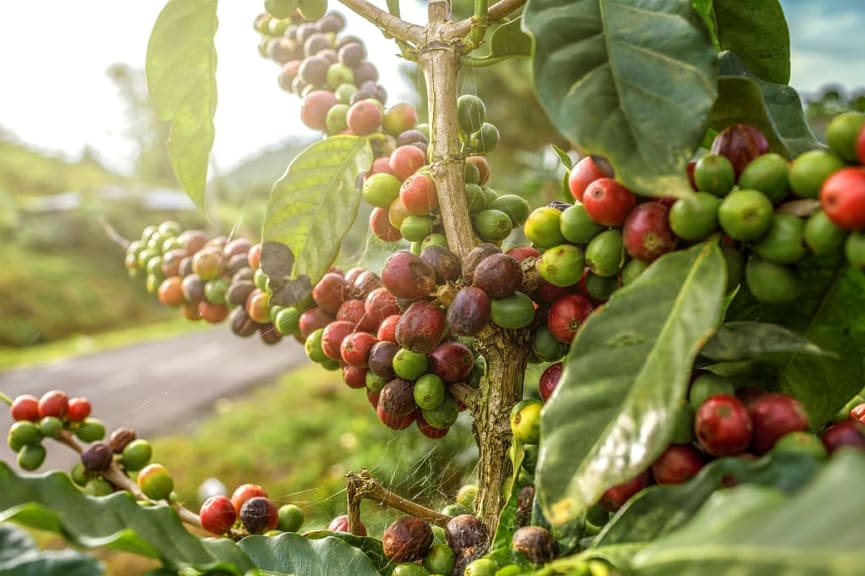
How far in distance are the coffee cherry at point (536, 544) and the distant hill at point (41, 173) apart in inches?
540

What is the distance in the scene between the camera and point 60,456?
520 cm

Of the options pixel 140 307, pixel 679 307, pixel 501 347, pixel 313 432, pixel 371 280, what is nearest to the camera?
pixel 679 307

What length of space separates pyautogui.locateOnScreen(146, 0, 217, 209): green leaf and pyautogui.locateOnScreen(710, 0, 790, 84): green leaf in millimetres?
478

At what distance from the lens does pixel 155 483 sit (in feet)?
2.31

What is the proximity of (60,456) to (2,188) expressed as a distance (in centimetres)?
871

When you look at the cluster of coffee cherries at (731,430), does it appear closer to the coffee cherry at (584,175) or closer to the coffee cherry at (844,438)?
the coffee cherry at (844,438)

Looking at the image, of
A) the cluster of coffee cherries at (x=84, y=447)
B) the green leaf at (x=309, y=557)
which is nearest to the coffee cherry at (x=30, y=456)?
the cluster of coffee cherries at (x=84, y=447)

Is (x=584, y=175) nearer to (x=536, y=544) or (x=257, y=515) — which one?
(x=536, y=544)

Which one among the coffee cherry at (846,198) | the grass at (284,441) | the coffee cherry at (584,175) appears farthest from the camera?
the grass at (284,441)

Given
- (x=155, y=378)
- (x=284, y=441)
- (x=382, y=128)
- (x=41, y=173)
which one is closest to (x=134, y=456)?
(x=382, y=128)

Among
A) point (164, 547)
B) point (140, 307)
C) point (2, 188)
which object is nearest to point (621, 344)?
point (164, 547)

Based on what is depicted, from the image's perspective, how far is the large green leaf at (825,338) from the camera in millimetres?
455

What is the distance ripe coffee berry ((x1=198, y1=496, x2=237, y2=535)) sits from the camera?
2.15ft

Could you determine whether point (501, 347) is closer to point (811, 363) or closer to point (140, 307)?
point (811, 363)
